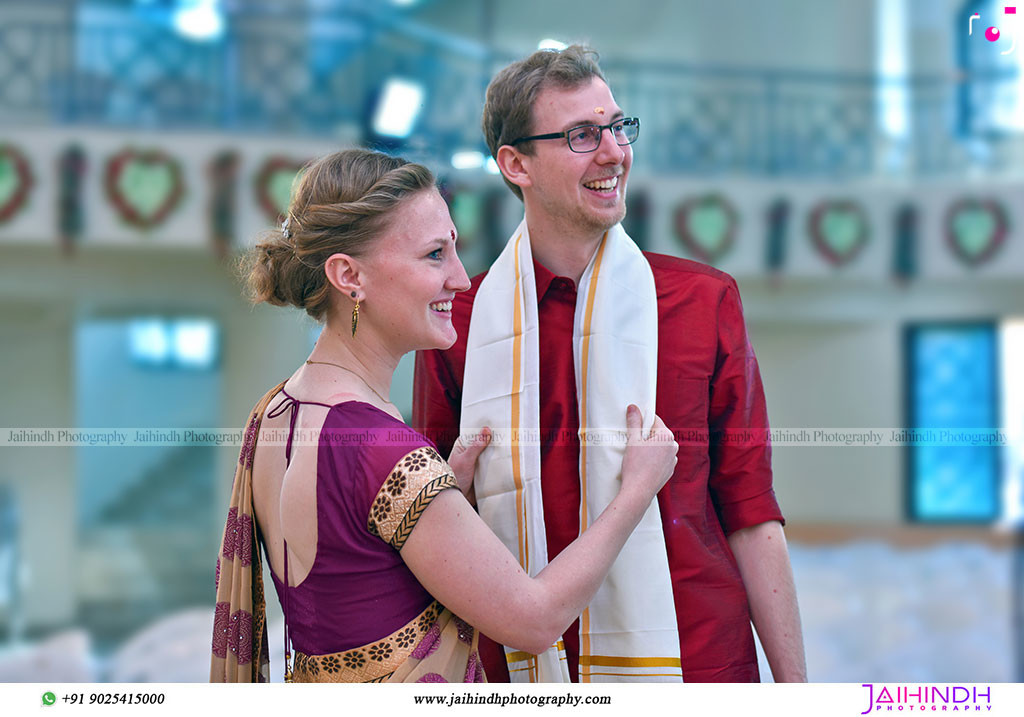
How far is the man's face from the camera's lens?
1.61 m

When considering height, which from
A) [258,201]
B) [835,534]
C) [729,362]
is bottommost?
[835,534]

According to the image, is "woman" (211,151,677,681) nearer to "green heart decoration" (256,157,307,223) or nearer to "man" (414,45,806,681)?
"man" (414,45,806,681)

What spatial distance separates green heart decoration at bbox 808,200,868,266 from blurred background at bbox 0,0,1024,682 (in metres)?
0.01

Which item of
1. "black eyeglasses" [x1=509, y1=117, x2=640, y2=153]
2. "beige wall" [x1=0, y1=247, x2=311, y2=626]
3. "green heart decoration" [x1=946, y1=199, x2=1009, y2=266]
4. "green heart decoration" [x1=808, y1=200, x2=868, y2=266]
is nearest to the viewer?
"black eyeglasses" [x1=509, y1=117, x2=640, y2=153]

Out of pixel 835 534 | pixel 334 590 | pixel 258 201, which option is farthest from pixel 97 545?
pixel 334 590

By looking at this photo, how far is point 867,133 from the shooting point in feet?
19.2

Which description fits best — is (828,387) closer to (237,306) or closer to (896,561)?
(896,561)

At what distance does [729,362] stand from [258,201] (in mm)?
4928

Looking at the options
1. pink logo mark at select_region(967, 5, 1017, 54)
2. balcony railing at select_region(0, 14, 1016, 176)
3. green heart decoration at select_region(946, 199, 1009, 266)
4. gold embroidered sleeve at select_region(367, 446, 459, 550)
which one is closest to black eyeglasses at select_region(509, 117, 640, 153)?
gold embroidered sleeve at select_region(367, 446, 459, 550)

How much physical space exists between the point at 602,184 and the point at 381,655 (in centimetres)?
80

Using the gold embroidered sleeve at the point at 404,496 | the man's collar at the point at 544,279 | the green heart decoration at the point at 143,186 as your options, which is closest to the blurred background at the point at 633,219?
the green heart decoration at the point at 143,186
